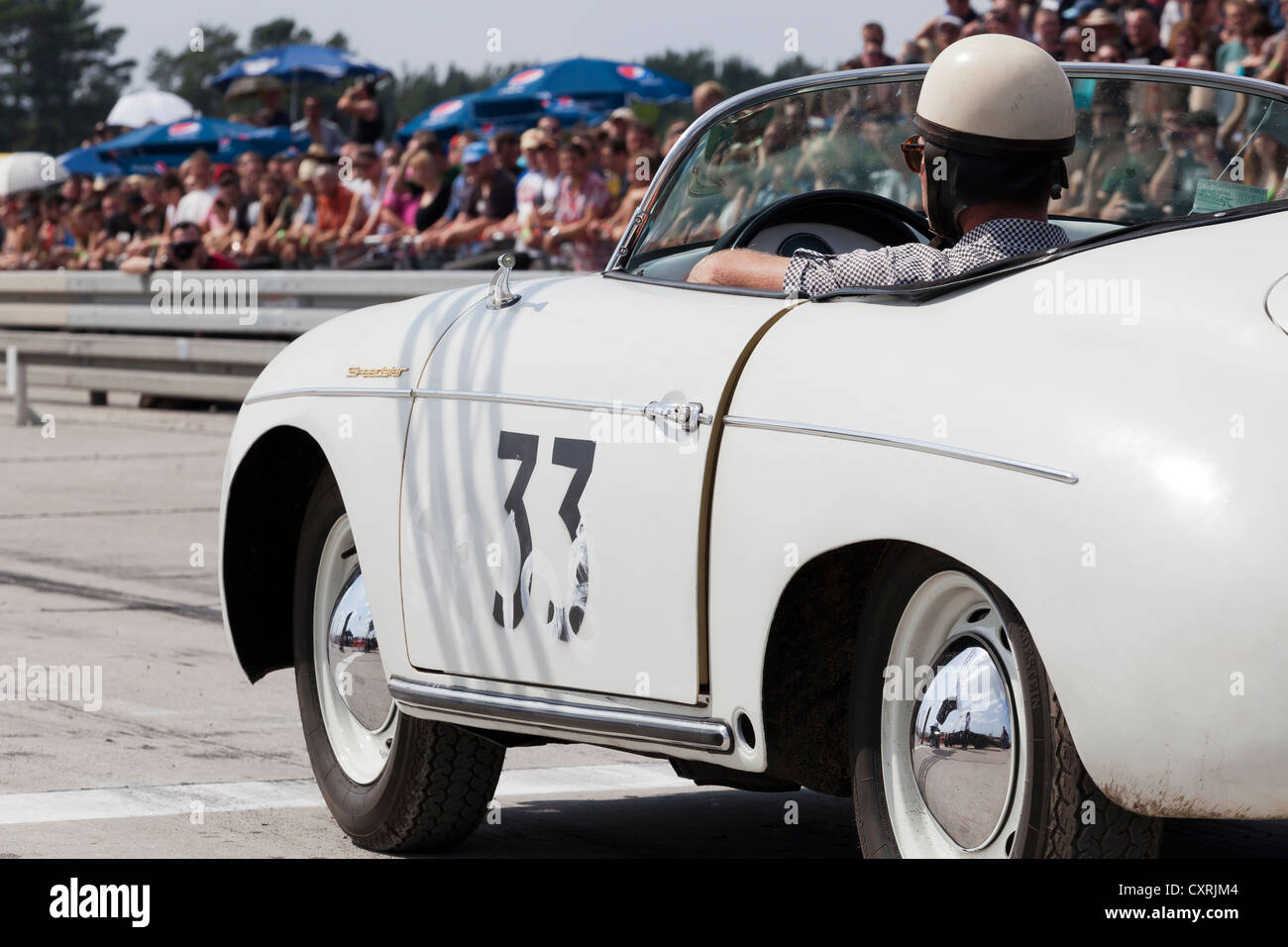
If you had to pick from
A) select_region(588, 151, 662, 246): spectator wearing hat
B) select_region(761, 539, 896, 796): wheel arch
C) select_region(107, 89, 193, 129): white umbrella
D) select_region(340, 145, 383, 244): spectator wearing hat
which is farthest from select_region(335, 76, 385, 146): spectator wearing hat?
select_region(761, 539, 896, 796): wheel arch

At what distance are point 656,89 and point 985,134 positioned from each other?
58.7 ft

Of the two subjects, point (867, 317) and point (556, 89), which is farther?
point (556, 89)

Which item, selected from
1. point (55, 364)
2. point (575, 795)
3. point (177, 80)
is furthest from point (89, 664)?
point (177, 80)

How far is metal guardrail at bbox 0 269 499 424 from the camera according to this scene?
1376 cm

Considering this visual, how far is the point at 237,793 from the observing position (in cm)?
489

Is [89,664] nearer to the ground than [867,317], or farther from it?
nearer to the ground

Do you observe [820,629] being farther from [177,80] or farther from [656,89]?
[177,80]

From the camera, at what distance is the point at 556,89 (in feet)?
68.1

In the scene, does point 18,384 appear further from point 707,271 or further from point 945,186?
point 945,186

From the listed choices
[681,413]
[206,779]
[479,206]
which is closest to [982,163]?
[681,413]

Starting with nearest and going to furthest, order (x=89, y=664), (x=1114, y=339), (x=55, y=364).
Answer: (x=1114, y=339) < (x=89, y=664) < (x=55, y=364)

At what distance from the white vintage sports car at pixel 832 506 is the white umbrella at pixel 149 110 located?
89.1 feet

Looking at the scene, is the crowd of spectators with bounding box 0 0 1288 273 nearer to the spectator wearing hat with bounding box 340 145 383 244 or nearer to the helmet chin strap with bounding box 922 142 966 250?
the spectator wearing hat with bounding box 340 145 383 244

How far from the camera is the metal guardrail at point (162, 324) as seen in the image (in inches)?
542
